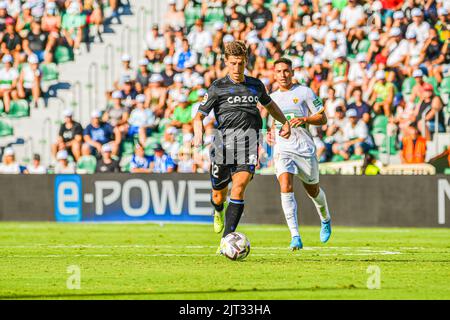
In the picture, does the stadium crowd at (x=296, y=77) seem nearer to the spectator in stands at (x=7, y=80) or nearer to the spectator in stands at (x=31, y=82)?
the spectator in stands at (x=31, y=82)

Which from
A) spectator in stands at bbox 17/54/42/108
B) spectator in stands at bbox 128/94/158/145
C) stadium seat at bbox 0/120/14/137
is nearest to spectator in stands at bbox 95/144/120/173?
spectator in stands at bbox 128/94/158/145

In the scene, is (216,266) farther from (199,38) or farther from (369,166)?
(199,38)

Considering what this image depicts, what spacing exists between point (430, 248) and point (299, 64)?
9040mm

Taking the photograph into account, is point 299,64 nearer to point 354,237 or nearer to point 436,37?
point 436,37

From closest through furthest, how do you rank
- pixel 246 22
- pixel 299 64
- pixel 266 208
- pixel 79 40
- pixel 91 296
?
pixel 91 296
pixel 266 208
pixel 299 64
pixel 246 22
pixel 79 40

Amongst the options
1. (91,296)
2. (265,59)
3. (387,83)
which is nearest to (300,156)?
(91,296)

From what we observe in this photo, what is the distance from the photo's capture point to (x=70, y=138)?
2555 cm

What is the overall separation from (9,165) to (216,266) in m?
12.8

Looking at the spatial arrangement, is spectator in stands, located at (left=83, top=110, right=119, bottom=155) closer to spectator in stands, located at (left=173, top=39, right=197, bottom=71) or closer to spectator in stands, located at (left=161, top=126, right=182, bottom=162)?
spectator in stands, located at (left=161, top=126, right=182, bottom=162)

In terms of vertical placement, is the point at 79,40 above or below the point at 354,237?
above

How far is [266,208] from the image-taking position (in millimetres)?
22578

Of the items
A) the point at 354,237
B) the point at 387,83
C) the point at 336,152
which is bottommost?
the point at 354,237

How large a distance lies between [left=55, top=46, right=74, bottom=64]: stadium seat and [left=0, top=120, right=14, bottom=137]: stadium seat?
236 centimetres

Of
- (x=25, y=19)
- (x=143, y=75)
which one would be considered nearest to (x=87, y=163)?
(x=143, y=75)
